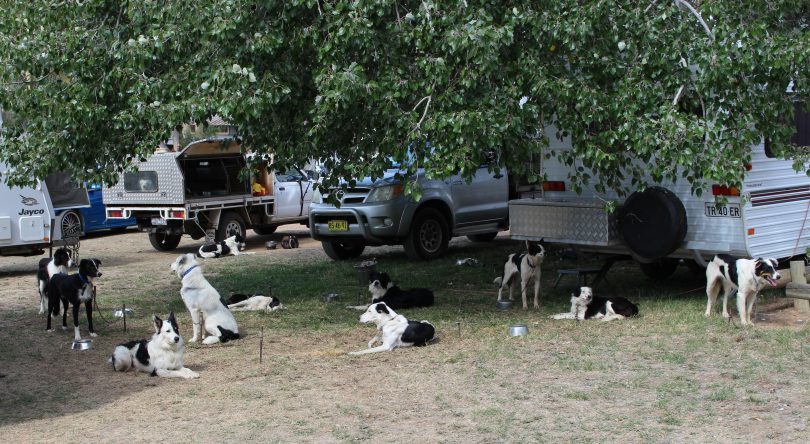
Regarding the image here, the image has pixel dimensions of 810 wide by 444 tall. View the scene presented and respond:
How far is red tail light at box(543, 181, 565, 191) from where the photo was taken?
40.7ft

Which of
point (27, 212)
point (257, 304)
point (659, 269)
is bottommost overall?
point (257, 304)

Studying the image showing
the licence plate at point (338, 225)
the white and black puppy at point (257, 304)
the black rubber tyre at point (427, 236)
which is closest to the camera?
the white and black puppy at point (257, 304)

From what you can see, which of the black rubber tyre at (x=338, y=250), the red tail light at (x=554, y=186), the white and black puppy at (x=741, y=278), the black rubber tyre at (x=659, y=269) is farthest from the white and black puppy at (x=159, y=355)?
the black rubber tyre at (x=338, y=250)

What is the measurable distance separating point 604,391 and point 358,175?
3691 mm

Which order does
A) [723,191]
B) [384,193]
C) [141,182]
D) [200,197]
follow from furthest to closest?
[200,197] < [141,182] < [384,193] < [723,191]

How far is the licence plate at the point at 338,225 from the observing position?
15.9 metres

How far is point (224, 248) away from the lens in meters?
18.5

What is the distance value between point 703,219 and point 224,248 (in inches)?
→ 396

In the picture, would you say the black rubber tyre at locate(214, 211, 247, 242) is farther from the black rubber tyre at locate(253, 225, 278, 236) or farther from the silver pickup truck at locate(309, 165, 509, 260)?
the silver pickup truck at locate(309, 165, 509, 260)

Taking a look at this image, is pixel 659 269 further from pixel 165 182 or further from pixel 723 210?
pixel 165 182

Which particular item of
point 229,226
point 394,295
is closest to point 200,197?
point 229,226

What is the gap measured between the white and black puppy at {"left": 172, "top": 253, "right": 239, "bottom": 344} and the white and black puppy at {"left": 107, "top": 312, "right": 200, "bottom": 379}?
3.57ft

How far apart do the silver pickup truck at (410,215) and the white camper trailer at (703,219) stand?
159 inches

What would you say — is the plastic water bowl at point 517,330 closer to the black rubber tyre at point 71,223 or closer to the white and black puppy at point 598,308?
the white and black puppy at point 598,308
